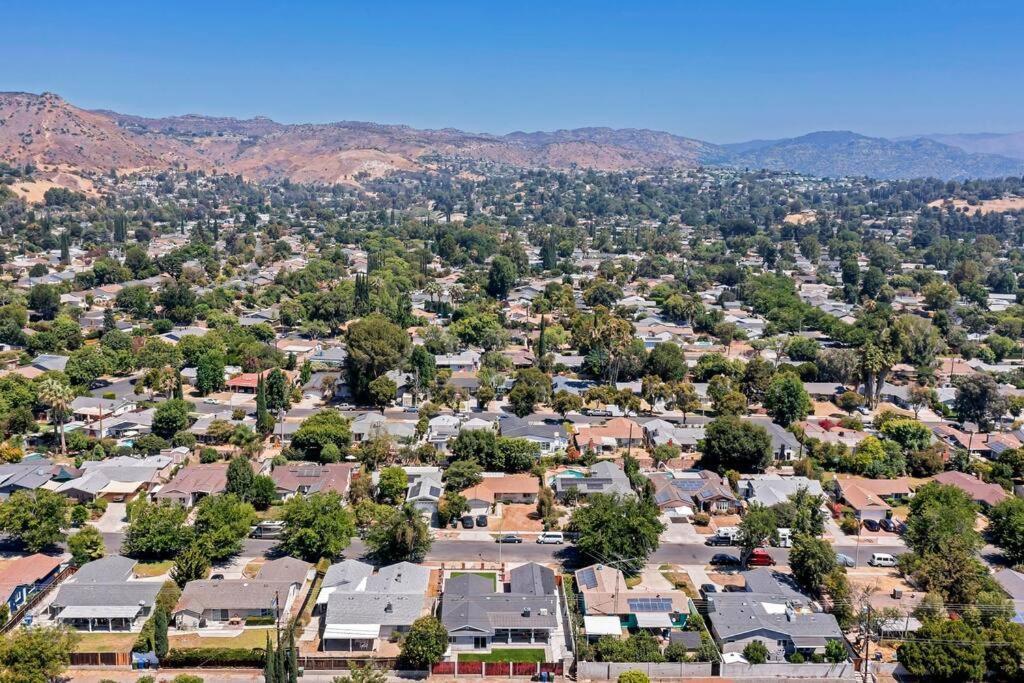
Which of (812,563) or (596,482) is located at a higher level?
(812,563)

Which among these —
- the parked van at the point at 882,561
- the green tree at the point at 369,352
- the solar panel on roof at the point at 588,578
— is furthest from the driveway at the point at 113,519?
the parked van at the point at 882,561

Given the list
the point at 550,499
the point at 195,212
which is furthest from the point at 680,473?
the point at 195,212

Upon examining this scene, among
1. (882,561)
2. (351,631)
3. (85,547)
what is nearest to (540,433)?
(882,561)

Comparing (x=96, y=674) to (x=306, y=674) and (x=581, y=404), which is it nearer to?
(x=306, y=674)

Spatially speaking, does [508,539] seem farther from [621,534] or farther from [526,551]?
[621,534]

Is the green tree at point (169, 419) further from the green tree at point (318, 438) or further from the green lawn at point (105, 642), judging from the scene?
the green lawn at point (105, 642)

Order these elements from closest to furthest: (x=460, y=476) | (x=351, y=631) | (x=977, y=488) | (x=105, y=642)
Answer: (x=351, y=631)
(x=105, y=642)
(x=460, y=476)
(x=977, y=488)
